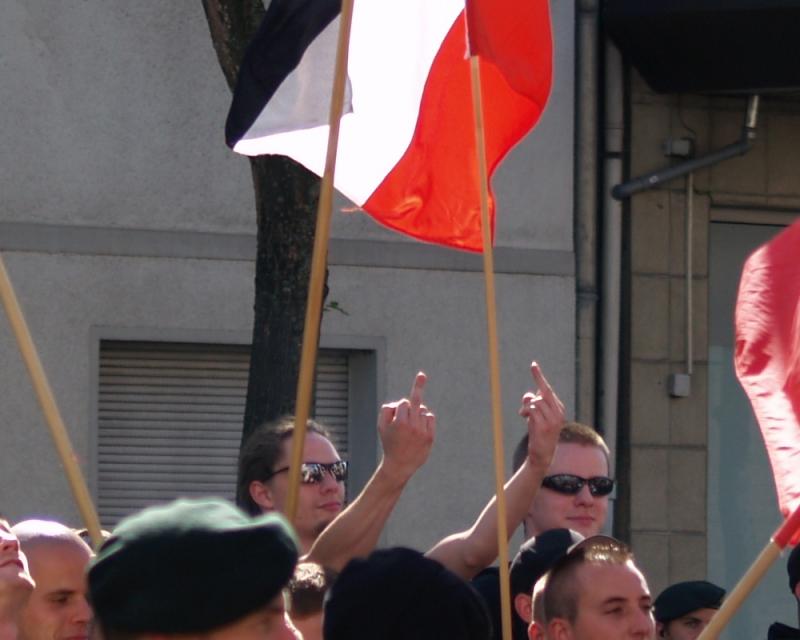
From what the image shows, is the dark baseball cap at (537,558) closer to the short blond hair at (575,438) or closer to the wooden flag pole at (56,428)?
the short blond hair at (575,438)

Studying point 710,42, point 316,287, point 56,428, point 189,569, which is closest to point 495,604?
point 316,287

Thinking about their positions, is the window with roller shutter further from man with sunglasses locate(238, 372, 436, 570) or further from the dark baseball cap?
the dark baseball cap

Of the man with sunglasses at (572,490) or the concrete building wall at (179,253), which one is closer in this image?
the man with sunglasses at (572,490)

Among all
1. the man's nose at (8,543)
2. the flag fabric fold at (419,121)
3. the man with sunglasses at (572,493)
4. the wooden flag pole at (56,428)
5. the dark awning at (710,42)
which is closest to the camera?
the man's nose at (8,543)

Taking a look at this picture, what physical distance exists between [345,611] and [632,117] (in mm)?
8522

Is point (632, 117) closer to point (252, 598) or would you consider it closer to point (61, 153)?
point (61, 153)

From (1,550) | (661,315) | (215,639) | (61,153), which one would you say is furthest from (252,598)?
(661,315)

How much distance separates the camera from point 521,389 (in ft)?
36.8

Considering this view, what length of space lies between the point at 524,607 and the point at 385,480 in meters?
0.53

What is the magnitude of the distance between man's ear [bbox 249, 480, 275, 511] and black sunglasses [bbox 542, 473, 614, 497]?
0.79m

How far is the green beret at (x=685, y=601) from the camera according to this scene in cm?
765

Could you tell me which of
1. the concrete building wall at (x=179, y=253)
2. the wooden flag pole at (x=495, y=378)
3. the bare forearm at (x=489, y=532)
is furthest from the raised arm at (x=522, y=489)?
the concrete building wall at (x=179, y=253)

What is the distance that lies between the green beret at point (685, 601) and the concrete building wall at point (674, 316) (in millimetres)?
3653

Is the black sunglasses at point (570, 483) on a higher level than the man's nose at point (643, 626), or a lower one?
higher
